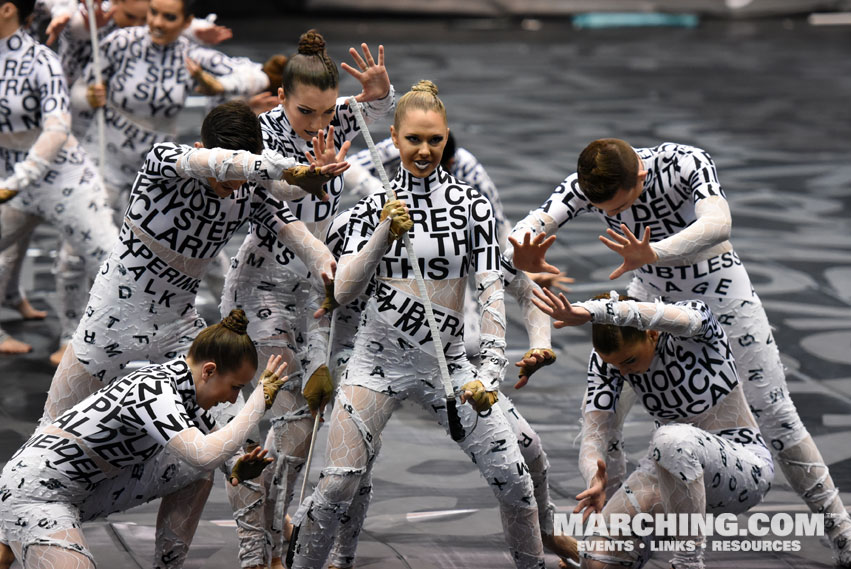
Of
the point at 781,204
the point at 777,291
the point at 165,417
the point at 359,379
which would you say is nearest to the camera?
the point at 165,417

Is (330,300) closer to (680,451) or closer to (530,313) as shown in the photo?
(530,313)

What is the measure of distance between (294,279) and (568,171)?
7268 millimetres

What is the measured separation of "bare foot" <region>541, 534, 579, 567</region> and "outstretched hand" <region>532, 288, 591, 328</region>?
1.16 meters

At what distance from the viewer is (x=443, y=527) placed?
550cm

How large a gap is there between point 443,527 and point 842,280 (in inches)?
193

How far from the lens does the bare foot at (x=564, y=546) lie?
5129 mm

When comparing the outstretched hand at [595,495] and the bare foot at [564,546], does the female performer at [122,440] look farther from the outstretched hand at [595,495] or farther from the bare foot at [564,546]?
the bare foot at [564,546]

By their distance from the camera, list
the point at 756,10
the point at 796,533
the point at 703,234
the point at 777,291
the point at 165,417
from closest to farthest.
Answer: the point at 165,417, the point at 703,234, the point at 796,533, the point at 777,291, the point at 756,10

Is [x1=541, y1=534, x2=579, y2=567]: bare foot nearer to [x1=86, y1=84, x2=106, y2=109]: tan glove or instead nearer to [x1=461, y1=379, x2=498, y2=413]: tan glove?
[x1=461, y1=379, x2=498, y2=413]: tan glove

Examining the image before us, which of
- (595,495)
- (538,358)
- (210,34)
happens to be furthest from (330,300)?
(210,34)

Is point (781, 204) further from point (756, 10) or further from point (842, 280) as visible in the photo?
point (756, 10)

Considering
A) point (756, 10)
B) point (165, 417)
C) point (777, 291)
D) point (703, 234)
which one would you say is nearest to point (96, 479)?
point (165, 417)

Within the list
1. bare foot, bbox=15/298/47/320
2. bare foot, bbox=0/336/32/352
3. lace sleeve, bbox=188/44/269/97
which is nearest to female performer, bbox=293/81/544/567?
lace sleeve, bbox=188/44/269/97

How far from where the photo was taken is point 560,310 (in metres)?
4.36
